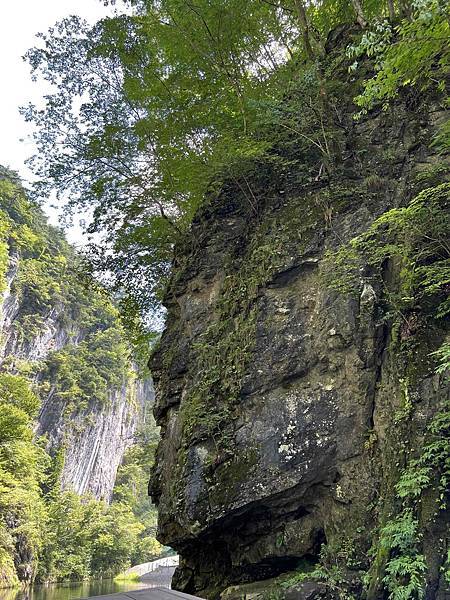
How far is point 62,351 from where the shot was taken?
36.4 m

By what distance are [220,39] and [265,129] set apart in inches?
68.9

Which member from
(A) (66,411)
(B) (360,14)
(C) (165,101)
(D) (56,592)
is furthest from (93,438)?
(B) (360,14)

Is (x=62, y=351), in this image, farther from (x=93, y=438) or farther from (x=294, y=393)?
(x=294, y=393)

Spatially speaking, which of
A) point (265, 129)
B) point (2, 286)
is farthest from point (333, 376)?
point (2, 286)

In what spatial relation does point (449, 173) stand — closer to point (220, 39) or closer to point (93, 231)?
point (220, 39)

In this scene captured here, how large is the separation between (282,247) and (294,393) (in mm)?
2125

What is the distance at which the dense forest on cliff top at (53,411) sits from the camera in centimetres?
1777

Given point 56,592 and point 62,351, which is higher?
point 62,351

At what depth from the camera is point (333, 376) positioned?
537cm

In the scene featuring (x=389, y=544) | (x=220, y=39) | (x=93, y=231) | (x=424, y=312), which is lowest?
(x=389, y=544)

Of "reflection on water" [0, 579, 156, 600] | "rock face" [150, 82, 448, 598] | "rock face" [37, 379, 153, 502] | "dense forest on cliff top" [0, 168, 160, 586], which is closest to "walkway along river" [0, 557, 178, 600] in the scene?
"reflection on water" [0, 579, 156, 600]

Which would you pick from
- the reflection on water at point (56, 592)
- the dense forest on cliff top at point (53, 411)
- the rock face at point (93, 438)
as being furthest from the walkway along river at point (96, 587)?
the rock face at point (93, 438)

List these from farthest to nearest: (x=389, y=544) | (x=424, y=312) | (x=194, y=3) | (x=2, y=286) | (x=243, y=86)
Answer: (x=2, y=286), (x=243, y=86), (x=194, y=3), (x=424, y=312), (x=389, y=544)

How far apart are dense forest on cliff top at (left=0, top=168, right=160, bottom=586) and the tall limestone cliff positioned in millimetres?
101
